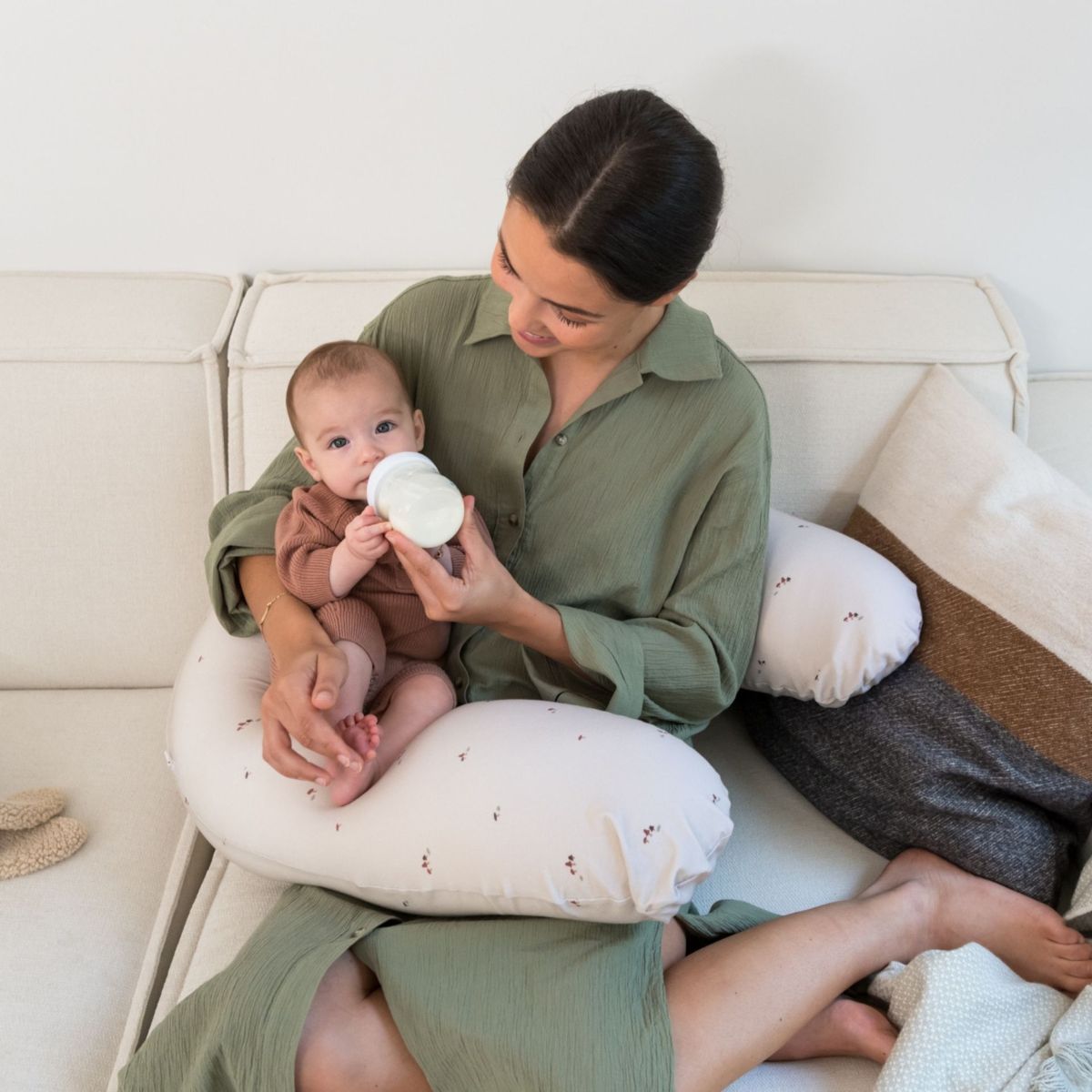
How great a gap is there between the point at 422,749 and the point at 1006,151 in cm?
123

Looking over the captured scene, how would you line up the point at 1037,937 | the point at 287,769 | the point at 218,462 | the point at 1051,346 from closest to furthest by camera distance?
the point at 287,769 < the point at 1037,937 < the point at 218,462 < the point at 1051,346

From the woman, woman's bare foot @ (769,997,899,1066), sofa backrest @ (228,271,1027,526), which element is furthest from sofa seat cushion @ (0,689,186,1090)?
woman's bare foot @ (769,997,899,1066)

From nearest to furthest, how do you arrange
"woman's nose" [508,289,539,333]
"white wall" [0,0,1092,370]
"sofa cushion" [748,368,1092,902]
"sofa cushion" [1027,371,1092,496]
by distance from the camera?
"woman's nose" [508,289,539,333]
"sofa cushion" [748,368,1092,902]
"white wall" [0,0,1092,370]
"sofa cushion" [1027,371,1092,496]

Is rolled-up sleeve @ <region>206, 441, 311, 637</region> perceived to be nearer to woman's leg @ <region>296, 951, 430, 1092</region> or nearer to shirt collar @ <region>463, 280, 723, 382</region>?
shirt collar @ <region>463, 280, 723, 382</region>

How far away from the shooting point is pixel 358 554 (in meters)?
1.20

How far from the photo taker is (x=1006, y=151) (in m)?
1.62

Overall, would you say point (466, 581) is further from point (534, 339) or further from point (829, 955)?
point (829, 955)

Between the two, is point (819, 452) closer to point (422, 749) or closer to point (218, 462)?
point (422, 749)

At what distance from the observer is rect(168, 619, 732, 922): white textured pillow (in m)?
1.09

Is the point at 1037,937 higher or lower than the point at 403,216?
lower

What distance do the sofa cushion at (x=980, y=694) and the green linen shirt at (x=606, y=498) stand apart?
0.65 ft

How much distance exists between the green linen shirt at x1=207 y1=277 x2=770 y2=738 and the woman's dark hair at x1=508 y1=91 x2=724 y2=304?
26 cm

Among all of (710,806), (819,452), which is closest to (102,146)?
(819,452)

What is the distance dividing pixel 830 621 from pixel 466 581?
0.47m
